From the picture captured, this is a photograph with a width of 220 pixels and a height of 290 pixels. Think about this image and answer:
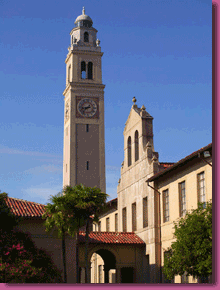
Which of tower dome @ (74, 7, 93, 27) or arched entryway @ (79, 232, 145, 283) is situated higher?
tower dome @ (74, 7, 93, 27)

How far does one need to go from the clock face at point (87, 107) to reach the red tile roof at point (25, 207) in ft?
111

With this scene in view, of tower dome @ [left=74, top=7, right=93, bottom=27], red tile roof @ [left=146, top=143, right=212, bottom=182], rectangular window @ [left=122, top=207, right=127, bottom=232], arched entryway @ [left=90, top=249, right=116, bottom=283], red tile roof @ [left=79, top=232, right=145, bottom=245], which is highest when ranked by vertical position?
tower dome @ [left=74, top=7, right=93, bottom=27]

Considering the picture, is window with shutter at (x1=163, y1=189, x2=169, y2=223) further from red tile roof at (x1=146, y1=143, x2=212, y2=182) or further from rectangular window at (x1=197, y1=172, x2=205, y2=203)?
rectangular window at (x1=197, y1=172, x2=205, y2=203)

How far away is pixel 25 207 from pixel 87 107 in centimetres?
3594

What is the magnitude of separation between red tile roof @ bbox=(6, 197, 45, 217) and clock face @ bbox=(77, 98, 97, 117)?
33811 millimetres

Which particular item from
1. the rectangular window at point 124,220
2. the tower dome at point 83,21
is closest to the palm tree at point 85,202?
the rectangular window at point 124,220

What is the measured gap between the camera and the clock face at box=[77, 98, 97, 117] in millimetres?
67875

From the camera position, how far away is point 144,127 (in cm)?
3919

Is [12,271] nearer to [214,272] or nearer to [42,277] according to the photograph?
[42,277]

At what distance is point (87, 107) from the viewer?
68.2 m

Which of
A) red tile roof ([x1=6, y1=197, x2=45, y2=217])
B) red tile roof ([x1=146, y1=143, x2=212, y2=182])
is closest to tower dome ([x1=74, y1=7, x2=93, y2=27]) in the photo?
red tile roof ([x1=146, y1=143, x2=212, y2=182])

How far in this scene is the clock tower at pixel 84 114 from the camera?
6569 centimetres

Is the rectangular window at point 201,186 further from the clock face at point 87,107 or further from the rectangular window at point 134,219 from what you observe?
the clock face at point 87,107

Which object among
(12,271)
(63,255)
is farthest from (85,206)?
(12,271)
